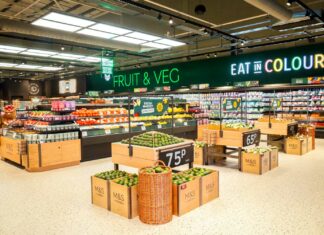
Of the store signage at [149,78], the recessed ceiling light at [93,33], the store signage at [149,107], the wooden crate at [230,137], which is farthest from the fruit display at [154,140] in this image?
the store signage at [149,78]

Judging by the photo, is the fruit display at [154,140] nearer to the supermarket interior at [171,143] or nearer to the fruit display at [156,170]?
the supermarket interior at [171,143]

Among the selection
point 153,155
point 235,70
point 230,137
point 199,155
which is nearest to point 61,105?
point 199,155

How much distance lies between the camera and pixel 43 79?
27.4 m

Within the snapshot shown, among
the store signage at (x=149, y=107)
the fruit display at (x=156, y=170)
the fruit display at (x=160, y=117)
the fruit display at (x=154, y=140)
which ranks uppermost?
the store signage at (x=149, y=107)

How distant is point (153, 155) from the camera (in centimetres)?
417

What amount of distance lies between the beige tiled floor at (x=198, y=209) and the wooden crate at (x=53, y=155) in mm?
353

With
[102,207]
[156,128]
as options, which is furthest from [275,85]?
[102,207]

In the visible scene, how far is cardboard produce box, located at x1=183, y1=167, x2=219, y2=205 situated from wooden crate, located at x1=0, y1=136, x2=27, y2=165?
161 inches

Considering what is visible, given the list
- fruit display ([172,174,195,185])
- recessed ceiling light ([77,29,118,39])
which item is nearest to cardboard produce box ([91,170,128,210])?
fruit display ([172,174,195,185])

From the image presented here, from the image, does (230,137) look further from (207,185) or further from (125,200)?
(125,200)

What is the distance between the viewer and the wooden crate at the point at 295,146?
7.98 metres

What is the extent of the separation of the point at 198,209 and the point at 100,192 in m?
1.43

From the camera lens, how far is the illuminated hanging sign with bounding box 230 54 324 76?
1212 cm

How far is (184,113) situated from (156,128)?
7.41 feet
